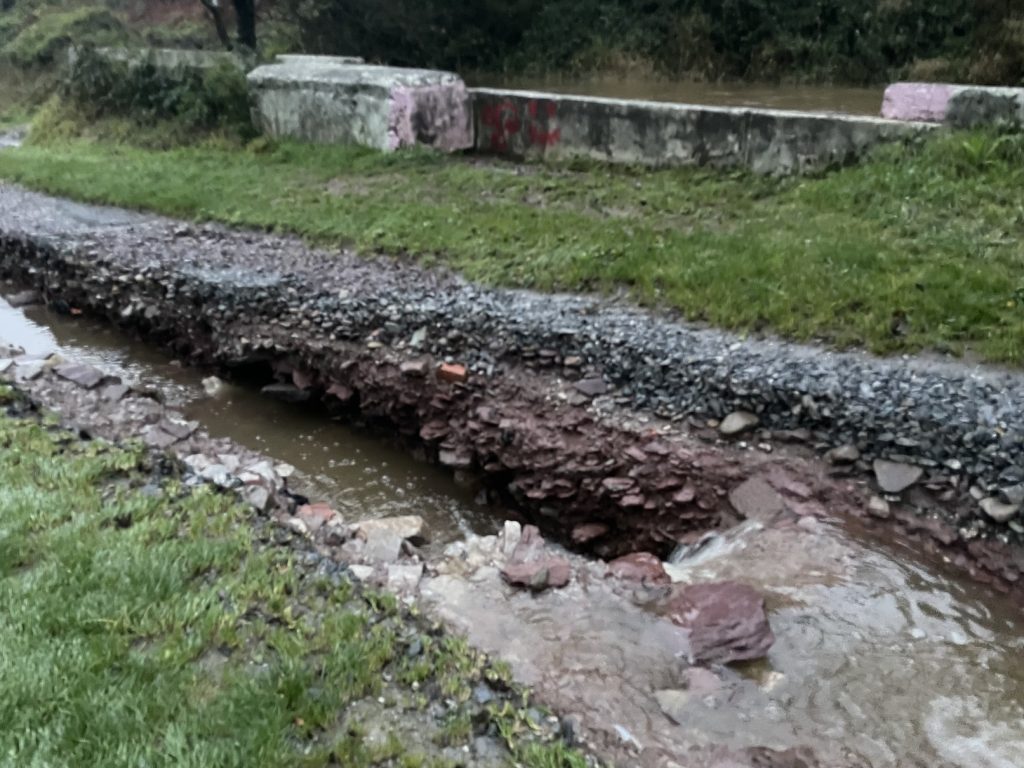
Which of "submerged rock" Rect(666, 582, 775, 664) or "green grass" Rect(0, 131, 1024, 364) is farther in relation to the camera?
"green grass" Rect(0, 131, 1024, 364)

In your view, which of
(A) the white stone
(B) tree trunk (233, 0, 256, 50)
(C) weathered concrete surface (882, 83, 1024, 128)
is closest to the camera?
(A) the white stone

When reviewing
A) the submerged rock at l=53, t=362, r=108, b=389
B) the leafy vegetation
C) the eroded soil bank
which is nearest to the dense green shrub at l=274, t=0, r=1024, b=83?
the leafy vegetation

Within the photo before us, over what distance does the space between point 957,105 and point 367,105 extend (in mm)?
7238

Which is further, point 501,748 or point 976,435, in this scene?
point 976,435

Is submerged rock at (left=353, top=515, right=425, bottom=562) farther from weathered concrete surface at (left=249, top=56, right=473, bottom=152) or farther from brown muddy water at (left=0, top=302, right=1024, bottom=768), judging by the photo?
weathered concrete surface at (left=249, top=56, right=473, bottom=152)

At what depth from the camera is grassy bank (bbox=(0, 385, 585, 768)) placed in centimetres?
299

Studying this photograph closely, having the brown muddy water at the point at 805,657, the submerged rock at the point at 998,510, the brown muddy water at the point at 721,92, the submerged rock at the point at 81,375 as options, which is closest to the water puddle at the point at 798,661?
the brown muddy water at the point at 805,657

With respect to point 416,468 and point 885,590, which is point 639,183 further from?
point 885,590

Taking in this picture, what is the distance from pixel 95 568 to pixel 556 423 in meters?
3.23

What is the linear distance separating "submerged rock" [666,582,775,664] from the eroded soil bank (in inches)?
41.9

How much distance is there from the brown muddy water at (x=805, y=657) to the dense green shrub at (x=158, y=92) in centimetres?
1155

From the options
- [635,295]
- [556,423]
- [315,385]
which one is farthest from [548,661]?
[315,385]

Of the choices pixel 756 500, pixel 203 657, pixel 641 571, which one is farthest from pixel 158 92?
pixel 203 657

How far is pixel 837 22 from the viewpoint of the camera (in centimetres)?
1622
